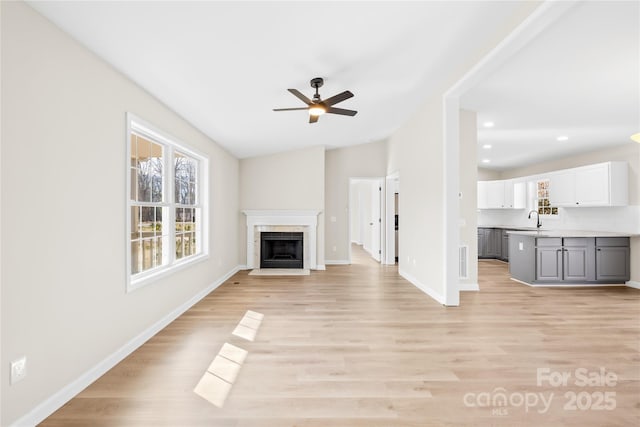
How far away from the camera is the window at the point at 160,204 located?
9.87ft

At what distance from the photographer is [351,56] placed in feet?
9.92

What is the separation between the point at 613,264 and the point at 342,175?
5456mm

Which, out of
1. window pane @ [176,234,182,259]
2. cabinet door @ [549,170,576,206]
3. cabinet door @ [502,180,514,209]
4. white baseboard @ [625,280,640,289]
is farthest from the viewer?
cabinet door @ [502,180,514,209]

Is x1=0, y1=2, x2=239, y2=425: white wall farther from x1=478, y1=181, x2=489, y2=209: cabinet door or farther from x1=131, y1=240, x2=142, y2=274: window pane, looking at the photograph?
x1=478, y1=181, x2=489, y2=209: cabinet door

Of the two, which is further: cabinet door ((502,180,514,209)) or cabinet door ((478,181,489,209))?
cabinet door ((478,181,489,209))

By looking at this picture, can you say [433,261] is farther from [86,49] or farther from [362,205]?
[362,205]

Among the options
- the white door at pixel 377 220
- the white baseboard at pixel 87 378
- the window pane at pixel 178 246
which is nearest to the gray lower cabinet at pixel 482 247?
the white door at pixel 377 220

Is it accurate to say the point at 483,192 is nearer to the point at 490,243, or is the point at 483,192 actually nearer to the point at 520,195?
the point at 520,195

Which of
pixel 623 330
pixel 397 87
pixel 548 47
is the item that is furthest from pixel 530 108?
pixel 623 330

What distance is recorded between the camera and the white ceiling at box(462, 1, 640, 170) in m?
2.54

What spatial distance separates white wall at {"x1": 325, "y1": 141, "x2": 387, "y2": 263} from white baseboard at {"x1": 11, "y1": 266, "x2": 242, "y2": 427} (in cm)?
451

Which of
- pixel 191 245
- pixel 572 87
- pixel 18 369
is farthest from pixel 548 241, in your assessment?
pixel 18 369

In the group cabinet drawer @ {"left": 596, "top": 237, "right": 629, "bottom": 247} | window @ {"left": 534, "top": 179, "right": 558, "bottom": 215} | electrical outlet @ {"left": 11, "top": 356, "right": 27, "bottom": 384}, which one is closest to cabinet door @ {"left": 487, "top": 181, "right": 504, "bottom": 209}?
window @ {"left": 534, "top": 179, "right": 558, "bottom": 215}

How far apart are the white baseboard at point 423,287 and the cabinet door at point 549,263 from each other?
2.13 metres
